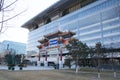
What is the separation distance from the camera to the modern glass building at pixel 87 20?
276ft

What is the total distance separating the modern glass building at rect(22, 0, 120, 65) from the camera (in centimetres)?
8425

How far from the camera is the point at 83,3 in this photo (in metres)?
106

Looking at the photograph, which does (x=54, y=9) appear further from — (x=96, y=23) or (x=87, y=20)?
(x=96, y=23)

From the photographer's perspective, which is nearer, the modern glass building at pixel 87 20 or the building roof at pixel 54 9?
the modern glass building at pixel 87 20

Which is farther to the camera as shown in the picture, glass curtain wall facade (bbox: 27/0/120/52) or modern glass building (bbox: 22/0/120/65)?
modern glass building (bbox: 22/0/120/65)

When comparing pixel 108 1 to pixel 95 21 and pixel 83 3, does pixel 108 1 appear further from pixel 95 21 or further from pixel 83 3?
pixel 83 3

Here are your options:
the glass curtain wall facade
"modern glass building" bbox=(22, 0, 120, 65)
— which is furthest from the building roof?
the glass curtain wall facade

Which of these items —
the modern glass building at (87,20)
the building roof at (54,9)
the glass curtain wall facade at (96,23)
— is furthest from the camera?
the building roof at (54,9)

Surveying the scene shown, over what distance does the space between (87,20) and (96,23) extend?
7.18m

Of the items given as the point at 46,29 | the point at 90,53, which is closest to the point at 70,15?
the point at 46,29

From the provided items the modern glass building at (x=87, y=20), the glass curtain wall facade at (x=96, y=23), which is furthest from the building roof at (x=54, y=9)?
the glass curtain wall facade at (x=96, y=23)

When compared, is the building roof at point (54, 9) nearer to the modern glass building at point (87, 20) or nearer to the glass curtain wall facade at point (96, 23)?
the modern glass building at point (87, 20)

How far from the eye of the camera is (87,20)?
99.2 meters

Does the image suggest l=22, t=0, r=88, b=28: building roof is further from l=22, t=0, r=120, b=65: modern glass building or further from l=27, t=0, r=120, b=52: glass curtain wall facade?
l=27, t=0, r=120, b=52: glass curtain wall facade
